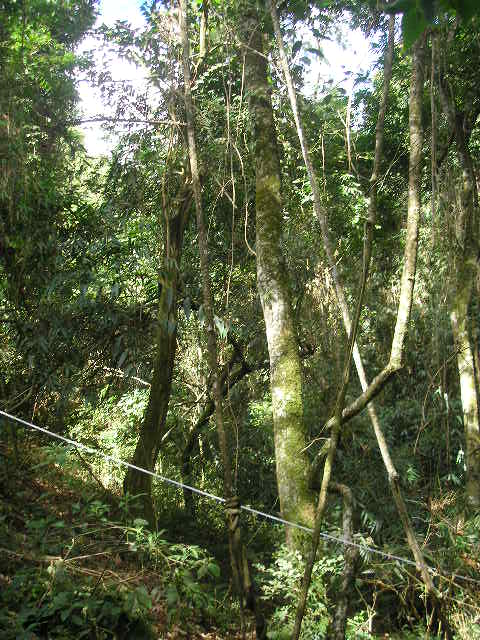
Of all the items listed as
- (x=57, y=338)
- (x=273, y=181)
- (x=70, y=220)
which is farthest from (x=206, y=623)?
(x=70, y=220)

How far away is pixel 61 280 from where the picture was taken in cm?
436

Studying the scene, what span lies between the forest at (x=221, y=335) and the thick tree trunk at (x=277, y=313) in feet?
0.05

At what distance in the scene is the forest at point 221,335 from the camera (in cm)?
283

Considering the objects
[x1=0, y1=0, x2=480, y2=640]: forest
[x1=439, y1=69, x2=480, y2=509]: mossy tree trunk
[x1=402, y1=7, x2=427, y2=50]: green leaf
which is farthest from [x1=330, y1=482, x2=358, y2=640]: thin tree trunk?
[x1=439, y1=69, x2=480, y2=509]: mossy tree trunk

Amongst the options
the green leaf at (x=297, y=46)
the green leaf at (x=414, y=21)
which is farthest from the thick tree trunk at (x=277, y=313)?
the green leaf at (x=414, y=21)

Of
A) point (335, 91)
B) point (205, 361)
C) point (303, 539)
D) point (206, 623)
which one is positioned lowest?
point (206, 623)

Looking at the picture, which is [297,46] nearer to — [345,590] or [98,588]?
[345,590]

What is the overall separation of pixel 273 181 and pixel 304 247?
49.6 inches

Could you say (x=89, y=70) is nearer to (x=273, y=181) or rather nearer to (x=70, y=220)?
(x=70, y=220)

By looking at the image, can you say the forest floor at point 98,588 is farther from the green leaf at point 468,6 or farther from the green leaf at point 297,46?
the green leaf at point 297,46

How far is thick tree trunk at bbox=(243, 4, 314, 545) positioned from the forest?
2 cm

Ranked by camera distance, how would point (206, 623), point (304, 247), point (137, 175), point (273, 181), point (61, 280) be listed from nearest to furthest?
1. point (206, 623)
2. point (273, 181)
3. point (61, 280)
4. point (137, 175)
5. point (304, 247)

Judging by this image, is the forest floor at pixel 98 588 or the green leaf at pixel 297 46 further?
the green leaf at pixel 297 46

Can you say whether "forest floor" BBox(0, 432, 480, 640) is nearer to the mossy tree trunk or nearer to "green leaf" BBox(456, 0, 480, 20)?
the mossy tree trunk
